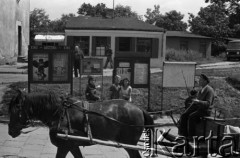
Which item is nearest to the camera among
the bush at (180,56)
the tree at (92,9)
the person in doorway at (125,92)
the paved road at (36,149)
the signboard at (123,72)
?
the paved road at (36,149)

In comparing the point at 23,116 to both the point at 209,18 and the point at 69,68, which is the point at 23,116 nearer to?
the point at 69,68

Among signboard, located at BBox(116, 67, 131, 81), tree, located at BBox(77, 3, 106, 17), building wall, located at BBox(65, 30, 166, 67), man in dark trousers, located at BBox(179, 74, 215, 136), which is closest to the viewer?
man in dark trousers, located at BBox(179, 74, 215, 136)

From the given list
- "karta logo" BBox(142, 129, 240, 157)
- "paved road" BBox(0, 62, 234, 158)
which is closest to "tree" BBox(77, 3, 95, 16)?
A: "paved road" BBox(0, 62, 234, 158)

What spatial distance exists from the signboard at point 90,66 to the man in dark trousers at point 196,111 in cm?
761

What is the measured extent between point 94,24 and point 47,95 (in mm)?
25884

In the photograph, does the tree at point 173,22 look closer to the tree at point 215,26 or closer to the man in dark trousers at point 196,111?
the tree at point 215,26

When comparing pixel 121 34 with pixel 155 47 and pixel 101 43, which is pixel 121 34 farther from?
pixel 155 47

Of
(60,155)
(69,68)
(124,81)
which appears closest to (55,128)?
(60,155)

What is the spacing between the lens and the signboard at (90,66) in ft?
51.8

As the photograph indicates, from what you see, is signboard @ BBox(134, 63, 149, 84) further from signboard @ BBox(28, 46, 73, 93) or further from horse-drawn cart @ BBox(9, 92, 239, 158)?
horse-drawn cart @ BBox(9, 92, 239, 158)

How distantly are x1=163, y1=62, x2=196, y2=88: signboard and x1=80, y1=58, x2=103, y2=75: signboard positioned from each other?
8.16 feet

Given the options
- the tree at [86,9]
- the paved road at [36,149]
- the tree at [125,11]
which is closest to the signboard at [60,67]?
the paved road at [36,149]

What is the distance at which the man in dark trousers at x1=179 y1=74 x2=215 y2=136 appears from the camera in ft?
27.5

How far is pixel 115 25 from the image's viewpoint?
33.5 meters
